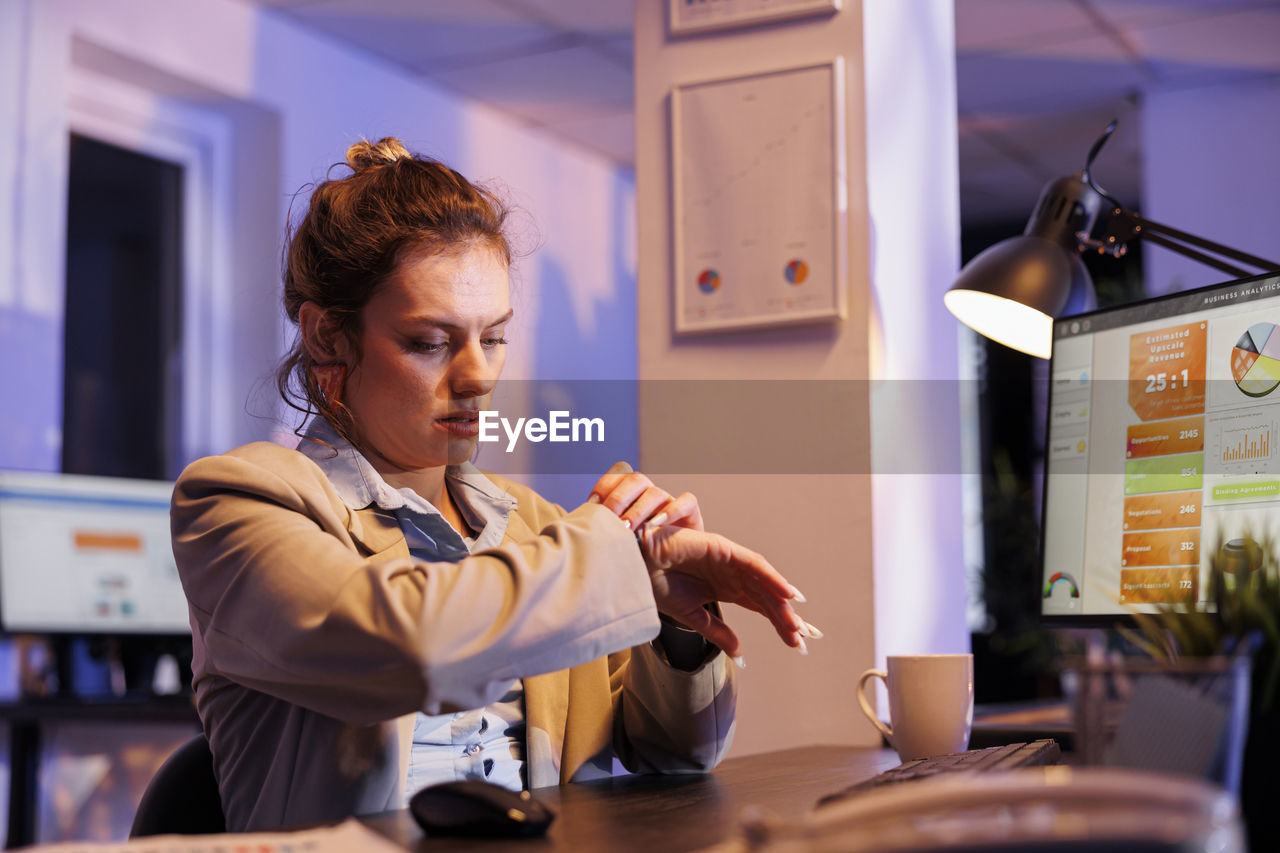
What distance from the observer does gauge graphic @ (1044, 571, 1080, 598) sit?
146cm

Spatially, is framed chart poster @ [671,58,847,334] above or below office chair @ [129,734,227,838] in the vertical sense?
above

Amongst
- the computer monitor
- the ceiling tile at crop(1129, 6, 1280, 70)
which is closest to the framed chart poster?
the computer monitor

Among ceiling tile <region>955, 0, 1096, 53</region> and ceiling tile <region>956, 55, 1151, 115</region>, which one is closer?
ceiling tile <region>955, 0, 1096, 53</region>

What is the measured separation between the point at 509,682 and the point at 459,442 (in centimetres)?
47

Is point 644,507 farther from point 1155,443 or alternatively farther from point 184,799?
point 1155,443

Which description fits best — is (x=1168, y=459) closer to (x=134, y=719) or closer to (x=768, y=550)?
(x=768, y=550)

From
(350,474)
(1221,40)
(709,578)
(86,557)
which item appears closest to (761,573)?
(709,578)

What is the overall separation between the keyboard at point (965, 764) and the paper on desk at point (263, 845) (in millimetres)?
295

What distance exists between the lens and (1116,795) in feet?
1.46

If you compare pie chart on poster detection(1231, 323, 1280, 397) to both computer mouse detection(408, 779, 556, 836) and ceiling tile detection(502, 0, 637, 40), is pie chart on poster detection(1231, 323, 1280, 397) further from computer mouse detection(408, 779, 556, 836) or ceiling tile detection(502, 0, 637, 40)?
ceiling tile detection(502, 0, 637, 40)

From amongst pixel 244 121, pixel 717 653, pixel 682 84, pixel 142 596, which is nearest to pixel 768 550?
pixel 717 653

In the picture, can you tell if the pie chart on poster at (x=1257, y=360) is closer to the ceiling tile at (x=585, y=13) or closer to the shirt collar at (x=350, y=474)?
the shirt collar at (x=350, y=474)

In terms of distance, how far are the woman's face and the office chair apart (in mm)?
354

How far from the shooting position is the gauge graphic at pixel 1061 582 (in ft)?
4.78
